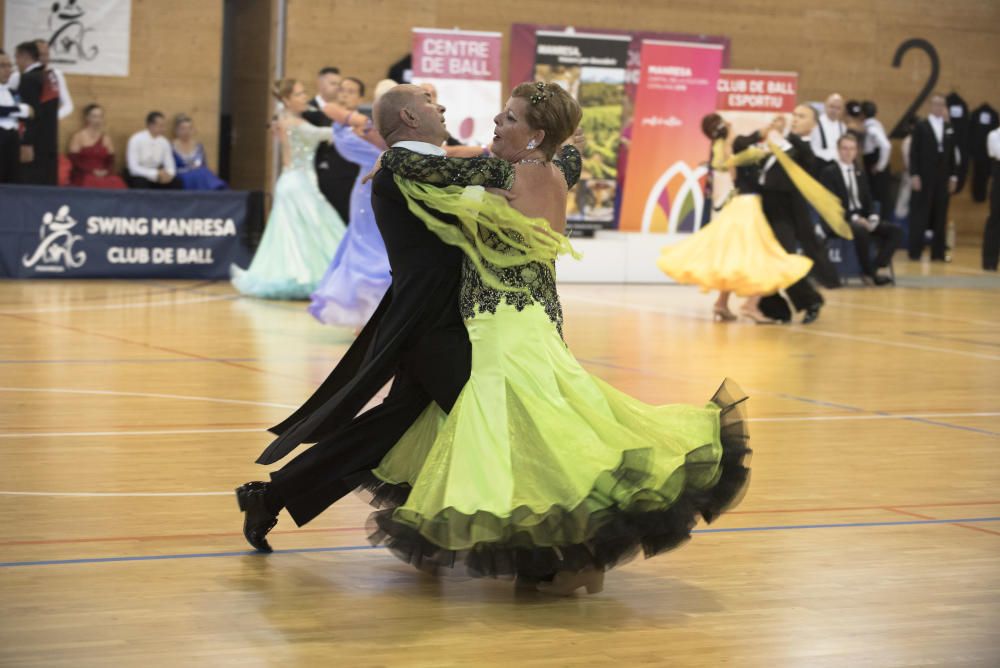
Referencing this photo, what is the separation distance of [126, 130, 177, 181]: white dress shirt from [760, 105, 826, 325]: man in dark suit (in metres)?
6.07

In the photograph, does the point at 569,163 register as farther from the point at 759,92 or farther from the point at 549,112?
the point at 759,92

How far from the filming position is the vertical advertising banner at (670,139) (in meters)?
15.8

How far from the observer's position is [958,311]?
13180 millimetres

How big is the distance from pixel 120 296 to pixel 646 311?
4.33 metres

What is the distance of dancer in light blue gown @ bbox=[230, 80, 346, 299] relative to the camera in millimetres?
11804

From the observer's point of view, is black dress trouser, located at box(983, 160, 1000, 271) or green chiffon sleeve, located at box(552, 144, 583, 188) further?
black dress trouser, located at box(983, 160, 1000, 271)

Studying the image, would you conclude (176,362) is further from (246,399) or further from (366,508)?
(366,508)

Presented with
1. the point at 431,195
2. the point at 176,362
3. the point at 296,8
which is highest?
the point at 296,8

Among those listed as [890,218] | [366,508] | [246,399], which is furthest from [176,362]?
[890,218]

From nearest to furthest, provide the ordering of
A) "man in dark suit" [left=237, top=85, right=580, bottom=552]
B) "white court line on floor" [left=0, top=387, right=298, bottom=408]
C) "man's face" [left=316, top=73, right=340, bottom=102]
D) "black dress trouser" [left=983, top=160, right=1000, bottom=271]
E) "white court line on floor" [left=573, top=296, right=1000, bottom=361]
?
"man in dark suit" [left=237, top=85, right=580, bottom=552] < "white court line on floor" [left=0, top=387, right=298, bottom=408] < "white court line on floor" [left=573, top=296, right=1000, bottom=361] < "man's face" [left=316, top=73, right=340, bottom=102] < "black dress trouser" [left=983, top=160, right=1000, bottom=271]

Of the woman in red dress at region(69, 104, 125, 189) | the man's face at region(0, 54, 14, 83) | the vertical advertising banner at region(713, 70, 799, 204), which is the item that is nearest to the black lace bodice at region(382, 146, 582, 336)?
the man's face at region(0, 54, 14, 83)

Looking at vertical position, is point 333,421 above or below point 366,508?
above

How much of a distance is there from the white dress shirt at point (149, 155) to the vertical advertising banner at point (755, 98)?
20.0 feet

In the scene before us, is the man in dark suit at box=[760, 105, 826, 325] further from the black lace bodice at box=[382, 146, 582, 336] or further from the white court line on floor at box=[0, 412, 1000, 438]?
the black lace bodice at box=[382, 146, 582, 336]
